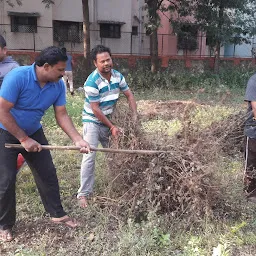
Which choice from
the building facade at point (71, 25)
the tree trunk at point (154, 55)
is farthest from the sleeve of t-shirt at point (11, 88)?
the building facade at point (71, 25)

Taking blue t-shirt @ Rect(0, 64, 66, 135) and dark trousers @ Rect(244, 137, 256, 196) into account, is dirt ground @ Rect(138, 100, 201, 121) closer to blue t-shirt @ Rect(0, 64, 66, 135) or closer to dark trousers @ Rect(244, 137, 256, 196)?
dark trousers @ Rect(244, 137, 256, 196)

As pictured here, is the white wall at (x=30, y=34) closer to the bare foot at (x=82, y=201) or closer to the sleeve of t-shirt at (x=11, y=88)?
the bare foot at (x=82, y=201)

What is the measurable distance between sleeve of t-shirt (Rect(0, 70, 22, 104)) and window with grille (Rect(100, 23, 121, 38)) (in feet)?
55.6

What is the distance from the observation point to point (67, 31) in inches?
714

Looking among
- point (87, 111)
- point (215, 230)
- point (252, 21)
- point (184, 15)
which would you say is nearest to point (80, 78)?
point (184, 15)

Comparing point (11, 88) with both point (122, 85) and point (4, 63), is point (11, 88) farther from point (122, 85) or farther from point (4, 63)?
point (122, 85)

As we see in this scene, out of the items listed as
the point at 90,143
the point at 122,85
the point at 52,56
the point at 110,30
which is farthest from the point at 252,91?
the point at 110,30

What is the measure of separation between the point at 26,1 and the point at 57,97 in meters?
15.2

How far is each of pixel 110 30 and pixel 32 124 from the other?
17.1 meters

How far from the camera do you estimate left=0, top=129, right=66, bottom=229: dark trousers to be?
9.84 feet

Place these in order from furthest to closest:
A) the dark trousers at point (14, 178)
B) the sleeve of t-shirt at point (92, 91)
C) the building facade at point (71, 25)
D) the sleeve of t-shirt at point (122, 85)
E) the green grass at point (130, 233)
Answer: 1. the building facade at point (71, 25)
2. the sleeve of t-shirt at point (122, 85)
3. the sleeve of t-shirt at point (92, 91)
4. the dark trousers at point (14, 178)
5. the green grass at point (130, 233)

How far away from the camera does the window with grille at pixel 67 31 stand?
58.5 ft

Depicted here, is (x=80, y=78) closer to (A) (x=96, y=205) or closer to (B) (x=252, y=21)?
(B) (x=252, y=21)

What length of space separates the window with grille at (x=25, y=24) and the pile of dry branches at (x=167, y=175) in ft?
48.7
